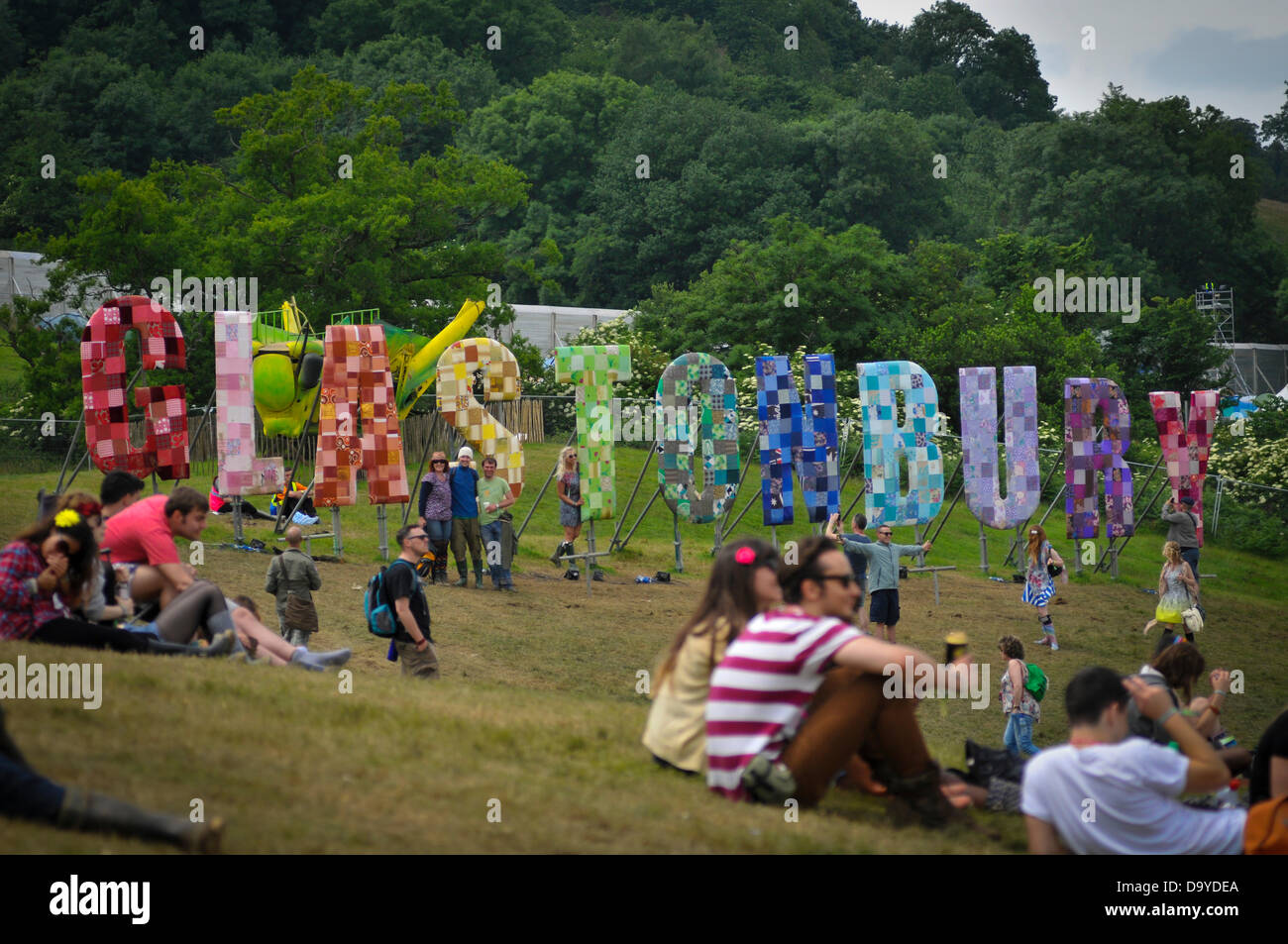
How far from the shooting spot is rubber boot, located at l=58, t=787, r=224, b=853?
5.43m

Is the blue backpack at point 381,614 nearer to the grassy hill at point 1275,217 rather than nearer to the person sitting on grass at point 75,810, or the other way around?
the person sitting on grass at point 75,810

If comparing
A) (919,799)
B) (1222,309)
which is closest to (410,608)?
(919,799)

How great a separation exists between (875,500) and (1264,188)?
106 m

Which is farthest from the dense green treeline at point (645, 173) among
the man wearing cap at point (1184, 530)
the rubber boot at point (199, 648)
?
the rubber boot at point (199, 648)

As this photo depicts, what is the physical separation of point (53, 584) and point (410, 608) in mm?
3056

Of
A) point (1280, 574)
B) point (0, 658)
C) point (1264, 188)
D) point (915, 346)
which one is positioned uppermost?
point (1264, 188)

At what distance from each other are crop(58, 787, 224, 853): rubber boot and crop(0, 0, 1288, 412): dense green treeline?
26123 mm

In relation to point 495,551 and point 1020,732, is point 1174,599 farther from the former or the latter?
point 495,551

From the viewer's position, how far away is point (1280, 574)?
1123 inches

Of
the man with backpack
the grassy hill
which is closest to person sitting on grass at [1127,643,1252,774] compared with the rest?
the man with backpack

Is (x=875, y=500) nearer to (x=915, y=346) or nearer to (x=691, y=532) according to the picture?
(x=691, y=532)

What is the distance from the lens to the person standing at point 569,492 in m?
20.2

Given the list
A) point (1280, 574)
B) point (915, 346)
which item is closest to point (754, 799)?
point (1280, 574)

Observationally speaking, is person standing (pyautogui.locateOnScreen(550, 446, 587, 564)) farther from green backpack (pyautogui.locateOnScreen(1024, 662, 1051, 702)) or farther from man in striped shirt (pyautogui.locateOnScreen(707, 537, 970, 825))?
man in striped shirt (pyautogui.locateOnScreen(707, 537, 970, 825))
